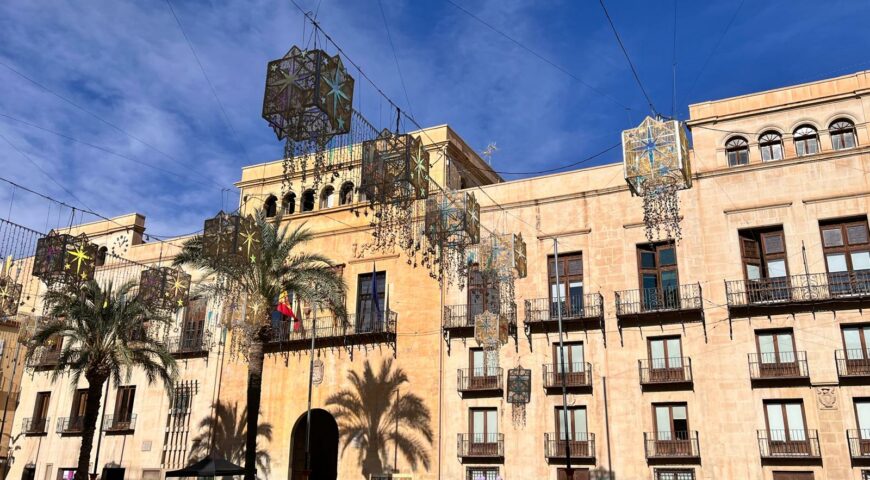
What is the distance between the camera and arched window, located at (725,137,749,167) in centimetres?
3002

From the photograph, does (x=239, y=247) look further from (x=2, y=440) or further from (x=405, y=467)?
(x=2, y=440)

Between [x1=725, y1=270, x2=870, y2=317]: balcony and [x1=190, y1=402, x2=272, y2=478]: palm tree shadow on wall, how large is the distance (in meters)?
22.0

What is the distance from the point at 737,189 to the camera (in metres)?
29.4

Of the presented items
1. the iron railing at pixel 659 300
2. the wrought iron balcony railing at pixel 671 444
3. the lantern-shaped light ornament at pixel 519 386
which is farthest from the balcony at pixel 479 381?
the wrought iron balcony railing at pixel 671 444

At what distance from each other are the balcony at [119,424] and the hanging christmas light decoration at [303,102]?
29.4m

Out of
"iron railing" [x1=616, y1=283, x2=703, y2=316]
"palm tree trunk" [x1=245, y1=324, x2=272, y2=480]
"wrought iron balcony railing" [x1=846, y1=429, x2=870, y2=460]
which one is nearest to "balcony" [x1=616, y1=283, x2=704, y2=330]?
"iron railing" [x1=616, y1=283, x2=703, y2=316]

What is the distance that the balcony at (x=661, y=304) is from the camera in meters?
28.4

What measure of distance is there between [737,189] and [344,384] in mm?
19285

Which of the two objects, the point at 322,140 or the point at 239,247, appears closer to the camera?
the point at 322,140

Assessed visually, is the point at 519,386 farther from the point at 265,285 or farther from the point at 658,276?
the point at 265,285

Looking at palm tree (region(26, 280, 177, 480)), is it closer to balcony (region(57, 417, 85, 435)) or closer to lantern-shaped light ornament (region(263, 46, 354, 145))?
balcony (region(57, 417, 85, 435))

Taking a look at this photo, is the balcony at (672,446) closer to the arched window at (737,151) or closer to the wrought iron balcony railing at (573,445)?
the wrought iron balcony railing at (573,445)

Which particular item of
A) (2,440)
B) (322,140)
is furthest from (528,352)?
(2,440)

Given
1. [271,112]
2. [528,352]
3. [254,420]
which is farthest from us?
[528,352]
